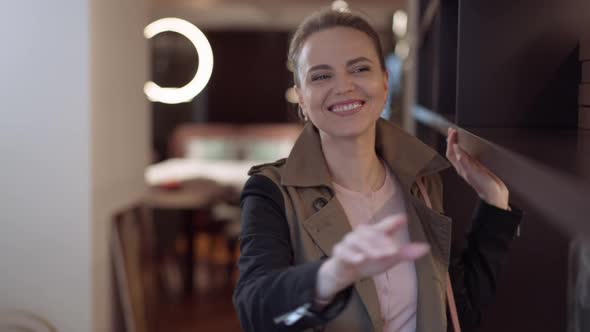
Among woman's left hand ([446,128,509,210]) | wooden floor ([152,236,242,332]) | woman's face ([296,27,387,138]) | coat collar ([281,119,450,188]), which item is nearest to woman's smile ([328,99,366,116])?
woman's face ([296,27,387,138])

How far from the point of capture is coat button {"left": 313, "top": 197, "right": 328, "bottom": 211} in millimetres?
1353

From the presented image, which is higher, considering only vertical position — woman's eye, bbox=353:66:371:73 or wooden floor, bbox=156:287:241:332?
woman's eye, bbox=353:66:371:73

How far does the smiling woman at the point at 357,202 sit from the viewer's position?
1299 millimetres

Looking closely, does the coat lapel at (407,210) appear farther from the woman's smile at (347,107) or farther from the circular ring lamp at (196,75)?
the circular ring lamp at (196,75)

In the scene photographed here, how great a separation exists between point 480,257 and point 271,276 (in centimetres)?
62

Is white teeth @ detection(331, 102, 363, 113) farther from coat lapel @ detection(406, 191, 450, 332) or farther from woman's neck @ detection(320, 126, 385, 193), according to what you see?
coat lapel @ detection(406, 191, 450, 332)

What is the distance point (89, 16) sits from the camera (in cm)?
253

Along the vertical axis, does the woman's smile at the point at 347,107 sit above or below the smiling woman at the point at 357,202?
above

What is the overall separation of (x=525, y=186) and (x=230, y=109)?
10233 millimetres

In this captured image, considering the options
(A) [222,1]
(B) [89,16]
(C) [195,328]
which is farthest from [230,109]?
(B) [89,16]

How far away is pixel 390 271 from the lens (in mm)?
1382

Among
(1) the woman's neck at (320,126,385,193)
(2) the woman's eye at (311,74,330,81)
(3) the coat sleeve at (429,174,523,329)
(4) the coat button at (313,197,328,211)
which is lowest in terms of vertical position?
(3) the coat sleeve at (429,174,523,329)

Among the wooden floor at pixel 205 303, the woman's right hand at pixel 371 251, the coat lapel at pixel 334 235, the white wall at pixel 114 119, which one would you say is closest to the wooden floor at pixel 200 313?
the wooden floor at pixel 205 303

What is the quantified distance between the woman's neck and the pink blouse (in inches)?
0.7
